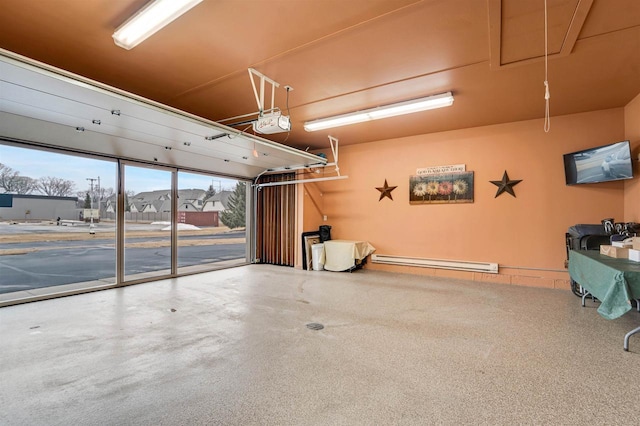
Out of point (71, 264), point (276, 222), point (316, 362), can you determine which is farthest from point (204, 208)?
point (316, 362)

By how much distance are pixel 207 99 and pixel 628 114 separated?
22.4 ft

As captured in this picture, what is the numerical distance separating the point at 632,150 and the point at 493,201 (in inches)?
81.6

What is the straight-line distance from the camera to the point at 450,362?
8.51ft

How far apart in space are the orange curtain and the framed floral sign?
3164 mm

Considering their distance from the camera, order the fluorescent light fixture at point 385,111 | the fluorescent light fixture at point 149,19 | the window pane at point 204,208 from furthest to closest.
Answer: the window pane at point 204,208 → the fluorescent light fixture at point 385,111 → the fluorescent light fixture at point 149,19

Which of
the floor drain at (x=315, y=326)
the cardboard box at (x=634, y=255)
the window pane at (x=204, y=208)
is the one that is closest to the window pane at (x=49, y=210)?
the window pane at (x=204, y=208)

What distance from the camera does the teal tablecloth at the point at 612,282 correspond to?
257cm

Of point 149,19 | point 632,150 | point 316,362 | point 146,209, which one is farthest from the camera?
Answer: point 146,209

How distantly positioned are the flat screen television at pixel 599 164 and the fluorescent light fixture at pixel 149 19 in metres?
6.01

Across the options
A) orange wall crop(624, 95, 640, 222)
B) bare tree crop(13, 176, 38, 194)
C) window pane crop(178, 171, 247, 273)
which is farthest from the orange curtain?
orange wall crop(624, 95, 640, 222)

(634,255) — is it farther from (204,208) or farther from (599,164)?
(204,208)

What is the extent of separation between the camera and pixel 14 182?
4.61m

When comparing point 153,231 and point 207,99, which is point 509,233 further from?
point 153,231

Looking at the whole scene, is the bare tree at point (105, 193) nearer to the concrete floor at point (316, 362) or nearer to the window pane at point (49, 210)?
the window pane at point (49, 210)
